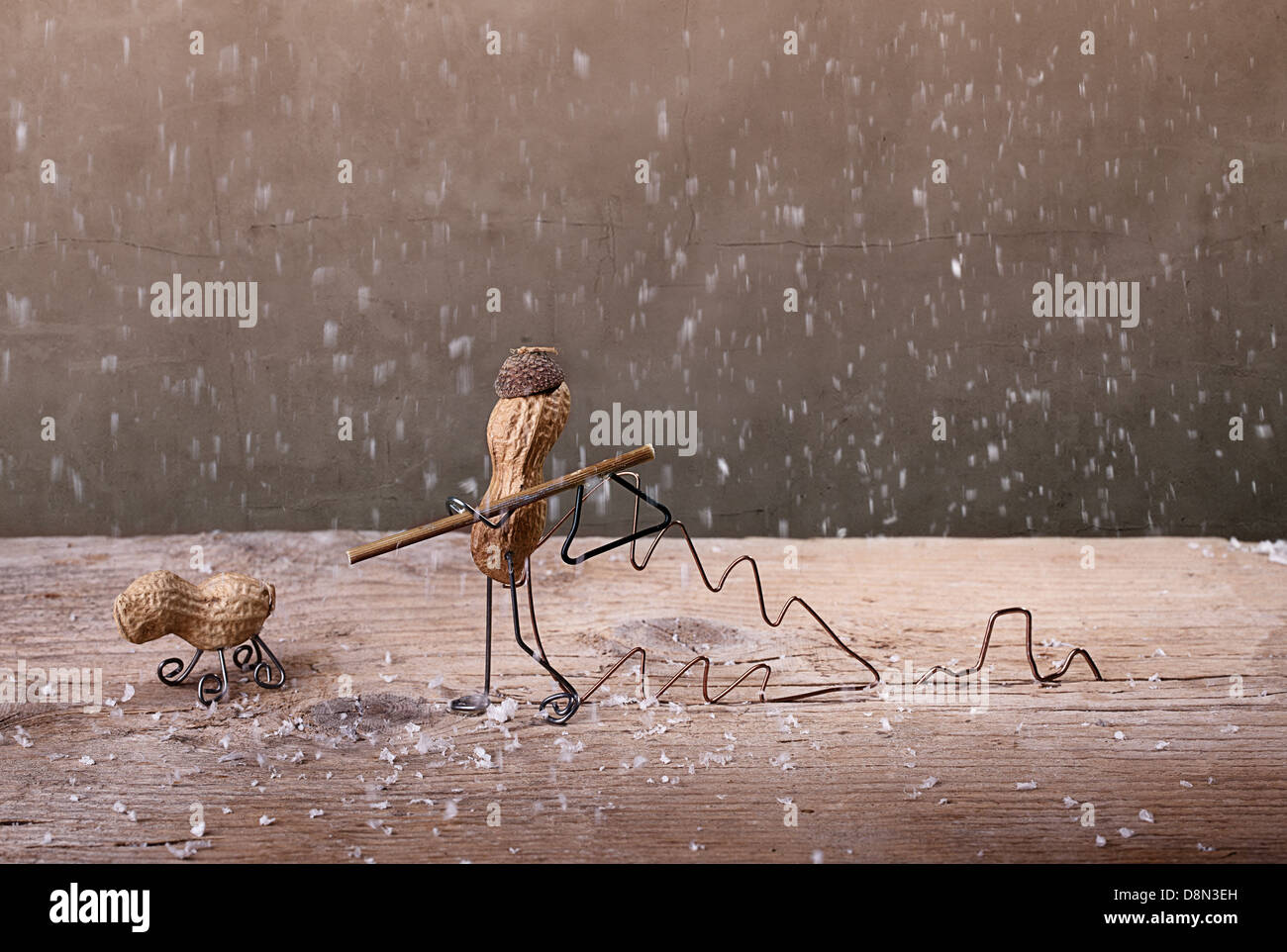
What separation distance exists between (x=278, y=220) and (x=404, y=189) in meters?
0.30

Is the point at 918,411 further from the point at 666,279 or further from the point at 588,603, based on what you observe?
the point at 588,603

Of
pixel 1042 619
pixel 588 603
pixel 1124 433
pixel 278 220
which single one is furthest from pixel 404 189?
pixel 1124 433

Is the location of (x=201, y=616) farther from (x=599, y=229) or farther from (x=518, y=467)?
(x=599, y=229)

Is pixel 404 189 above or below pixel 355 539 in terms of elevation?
above

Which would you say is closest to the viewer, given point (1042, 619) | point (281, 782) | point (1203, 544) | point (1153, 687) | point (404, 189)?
point (281, 782)

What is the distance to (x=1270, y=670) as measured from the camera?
1323mm

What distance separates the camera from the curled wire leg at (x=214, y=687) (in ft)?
Answer: 4.05

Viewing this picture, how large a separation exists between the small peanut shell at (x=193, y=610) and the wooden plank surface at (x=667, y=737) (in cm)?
8

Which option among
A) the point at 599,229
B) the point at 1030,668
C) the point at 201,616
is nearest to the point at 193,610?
the point at 201,616

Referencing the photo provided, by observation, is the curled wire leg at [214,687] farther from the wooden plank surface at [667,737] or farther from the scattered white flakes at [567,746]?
the scattered white flakes at [567,746]

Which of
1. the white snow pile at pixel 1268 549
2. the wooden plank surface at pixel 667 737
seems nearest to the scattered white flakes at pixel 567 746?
the wooden plank surface at pixel 667 737

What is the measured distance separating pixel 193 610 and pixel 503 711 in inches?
16.2

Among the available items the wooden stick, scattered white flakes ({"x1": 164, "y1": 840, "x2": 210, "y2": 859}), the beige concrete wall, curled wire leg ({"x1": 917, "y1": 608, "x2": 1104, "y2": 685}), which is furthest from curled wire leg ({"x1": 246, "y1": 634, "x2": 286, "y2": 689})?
the beige concrete wall

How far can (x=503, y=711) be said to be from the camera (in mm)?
1177
